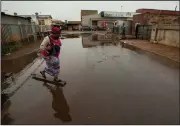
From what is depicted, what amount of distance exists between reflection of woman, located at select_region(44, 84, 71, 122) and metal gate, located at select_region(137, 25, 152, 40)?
15.1 m

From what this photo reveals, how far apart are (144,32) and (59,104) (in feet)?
55.8

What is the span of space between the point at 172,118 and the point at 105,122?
4.82ft

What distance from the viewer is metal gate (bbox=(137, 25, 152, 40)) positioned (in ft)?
55.1

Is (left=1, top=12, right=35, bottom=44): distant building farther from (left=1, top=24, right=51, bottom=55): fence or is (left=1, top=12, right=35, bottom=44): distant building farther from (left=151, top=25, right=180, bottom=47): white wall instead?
(left=151, top=25, right=180, bottom=47): white wall

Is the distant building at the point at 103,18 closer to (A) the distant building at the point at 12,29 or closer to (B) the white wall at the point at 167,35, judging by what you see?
(B) the white wall at the point at 167,35

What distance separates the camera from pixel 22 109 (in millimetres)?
3361

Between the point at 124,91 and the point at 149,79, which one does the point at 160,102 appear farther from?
the point at 149,79

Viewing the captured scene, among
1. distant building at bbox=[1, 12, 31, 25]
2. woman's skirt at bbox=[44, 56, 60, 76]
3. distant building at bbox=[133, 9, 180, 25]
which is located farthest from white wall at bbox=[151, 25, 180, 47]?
distant building at bbox=[1, 12, 31, 25]

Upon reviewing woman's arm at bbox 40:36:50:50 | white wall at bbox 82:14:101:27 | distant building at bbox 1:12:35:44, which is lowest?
woman's arm at bbox 40:36:50:50

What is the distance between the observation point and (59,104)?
11.9 feet

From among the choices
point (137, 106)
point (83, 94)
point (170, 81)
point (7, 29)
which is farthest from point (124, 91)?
point (7, 29)

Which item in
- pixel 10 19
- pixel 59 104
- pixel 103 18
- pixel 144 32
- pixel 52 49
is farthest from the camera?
pixel 103 18

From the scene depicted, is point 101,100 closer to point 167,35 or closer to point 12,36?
point 12,36

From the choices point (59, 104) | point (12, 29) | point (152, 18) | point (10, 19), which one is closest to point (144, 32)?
point (152, 18)
